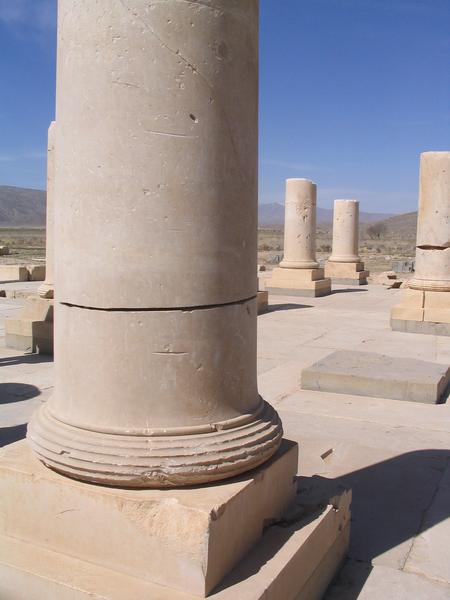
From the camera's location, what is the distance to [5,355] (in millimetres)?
9469

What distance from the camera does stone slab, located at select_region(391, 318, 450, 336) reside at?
11.7 m

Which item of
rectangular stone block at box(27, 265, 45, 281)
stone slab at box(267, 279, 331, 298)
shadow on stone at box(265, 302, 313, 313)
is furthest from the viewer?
rectangular stone block at box(27, 265, 45, 281)

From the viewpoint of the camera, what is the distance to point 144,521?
2.77 metres

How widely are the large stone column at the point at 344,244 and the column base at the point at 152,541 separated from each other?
1979 cm

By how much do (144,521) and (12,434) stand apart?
343 cm

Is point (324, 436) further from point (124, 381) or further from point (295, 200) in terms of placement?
point (295, 200)

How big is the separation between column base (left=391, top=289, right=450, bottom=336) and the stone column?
9340 millimetres

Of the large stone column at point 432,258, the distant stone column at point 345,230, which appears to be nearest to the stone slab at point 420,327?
the large stone column at point 432,258

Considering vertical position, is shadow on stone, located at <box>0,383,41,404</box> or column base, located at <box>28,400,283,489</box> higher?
column base, located at <box>28,400,283,489</box>

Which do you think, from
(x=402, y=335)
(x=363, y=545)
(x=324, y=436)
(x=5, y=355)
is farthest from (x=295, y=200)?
(x=363, y=545)

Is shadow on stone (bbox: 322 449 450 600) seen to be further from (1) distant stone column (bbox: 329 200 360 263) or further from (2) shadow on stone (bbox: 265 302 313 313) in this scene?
(1) distant stone column (bbox: 329 200 360 263)

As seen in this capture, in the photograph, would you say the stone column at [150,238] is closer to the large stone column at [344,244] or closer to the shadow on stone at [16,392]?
the shadow on stone at [16,392]

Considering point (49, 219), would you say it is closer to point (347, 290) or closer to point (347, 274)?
point (347, 290)

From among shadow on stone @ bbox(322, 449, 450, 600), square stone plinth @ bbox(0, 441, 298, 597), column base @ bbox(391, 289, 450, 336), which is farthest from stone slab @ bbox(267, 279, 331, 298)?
square stone plinth @ bbox(0, 441, 298, 597)
